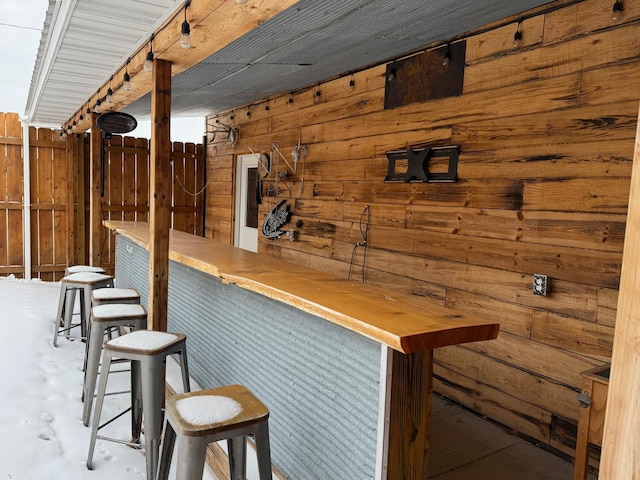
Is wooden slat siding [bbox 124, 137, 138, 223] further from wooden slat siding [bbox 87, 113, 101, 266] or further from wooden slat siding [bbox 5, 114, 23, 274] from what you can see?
wooden slat siding [bbox 87, 113, 101, 266]

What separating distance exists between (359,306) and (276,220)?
138 inches

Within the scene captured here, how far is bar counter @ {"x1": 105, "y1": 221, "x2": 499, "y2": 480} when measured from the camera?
136 cm

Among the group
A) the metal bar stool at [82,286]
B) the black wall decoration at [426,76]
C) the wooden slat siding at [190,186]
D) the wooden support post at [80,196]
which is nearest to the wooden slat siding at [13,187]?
the wooden support post at [80,196]

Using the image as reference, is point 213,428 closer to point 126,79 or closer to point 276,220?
point 126,79

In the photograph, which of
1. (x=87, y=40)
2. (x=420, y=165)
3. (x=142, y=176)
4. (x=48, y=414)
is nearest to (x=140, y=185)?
(x=142, y=176)

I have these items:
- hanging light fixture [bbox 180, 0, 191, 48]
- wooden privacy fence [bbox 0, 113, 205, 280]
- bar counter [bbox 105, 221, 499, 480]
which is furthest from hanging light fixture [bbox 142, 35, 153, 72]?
wooden privacy fence [bbox 0, 113, 205, 280]

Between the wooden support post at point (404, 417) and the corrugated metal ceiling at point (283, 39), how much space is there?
74.0 inches

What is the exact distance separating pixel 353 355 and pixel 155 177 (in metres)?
1.64

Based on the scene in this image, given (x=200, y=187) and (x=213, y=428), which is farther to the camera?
(x=200, y=187)

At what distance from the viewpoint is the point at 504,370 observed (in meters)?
2.71

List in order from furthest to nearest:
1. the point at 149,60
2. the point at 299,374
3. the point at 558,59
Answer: the point at 149,60
the point at 558,59
the point at 299,374

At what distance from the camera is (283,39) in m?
3.09

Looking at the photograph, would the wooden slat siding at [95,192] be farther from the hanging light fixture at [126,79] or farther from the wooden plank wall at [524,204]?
the wooden plank wall at [524,204]

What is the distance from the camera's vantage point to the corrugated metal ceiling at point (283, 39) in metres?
2.46
